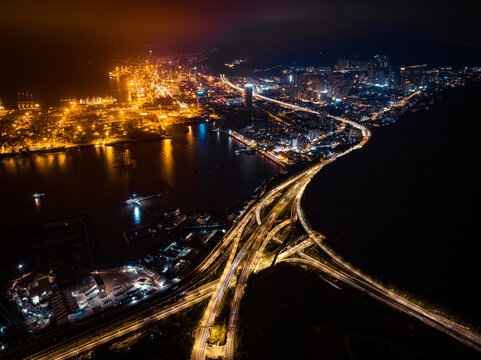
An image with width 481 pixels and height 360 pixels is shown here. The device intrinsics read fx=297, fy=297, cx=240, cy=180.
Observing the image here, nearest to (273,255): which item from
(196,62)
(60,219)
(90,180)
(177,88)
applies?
(60,219)

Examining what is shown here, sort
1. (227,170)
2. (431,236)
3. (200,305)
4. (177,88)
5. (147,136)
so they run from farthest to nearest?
1. (177,88)
2. (147,136)
3. (227,170)
4. (431,236)
5. (200,305)

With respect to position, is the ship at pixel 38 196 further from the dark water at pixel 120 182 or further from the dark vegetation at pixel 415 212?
the dark vegetation at pixel 415 212

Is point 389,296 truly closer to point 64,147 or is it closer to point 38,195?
point 38,195

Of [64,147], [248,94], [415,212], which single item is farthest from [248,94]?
[415,212]

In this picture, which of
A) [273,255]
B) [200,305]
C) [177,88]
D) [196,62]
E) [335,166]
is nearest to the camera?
[200,305]

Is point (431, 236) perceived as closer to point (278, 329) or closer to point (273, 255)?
point (273, 255)

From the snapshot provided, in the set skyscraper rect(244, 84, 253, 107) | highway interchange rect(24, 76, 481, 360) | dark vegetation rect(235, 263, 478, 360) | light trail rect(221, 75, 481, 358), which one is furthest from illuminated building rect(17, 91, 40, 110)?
dark vegetation rect(235, 263, 478, 360)
